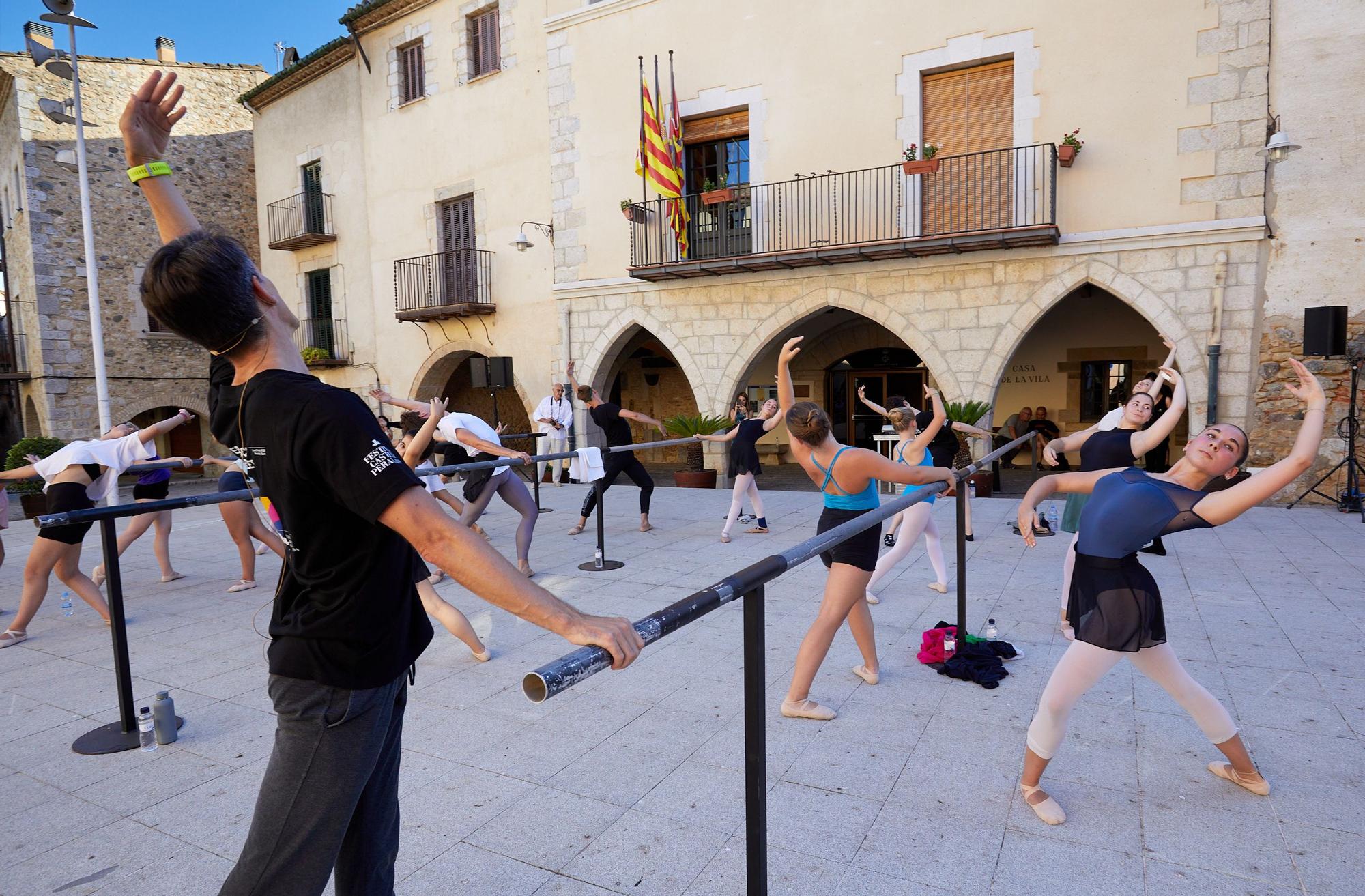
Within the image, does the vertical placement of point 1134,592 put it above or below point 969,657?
above

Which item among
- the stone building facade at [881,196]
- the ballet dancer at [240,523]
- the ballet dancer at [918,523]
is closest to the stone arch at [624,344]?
the stone building facade at [881,196]

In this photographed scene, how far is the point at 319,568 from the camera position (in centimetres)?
162

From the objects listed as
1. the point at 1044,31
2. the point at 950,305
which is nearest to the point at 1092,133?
the point at 1044,31

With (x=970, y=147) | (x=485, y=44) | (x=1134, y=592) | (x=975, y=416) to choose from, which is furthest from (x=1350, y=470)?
(x=485, y=44)

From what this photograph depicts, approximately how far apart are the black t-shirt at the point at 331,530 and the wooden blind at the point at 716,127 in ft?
44.0

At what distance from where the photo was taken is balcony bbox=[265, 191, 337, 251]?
774 inches

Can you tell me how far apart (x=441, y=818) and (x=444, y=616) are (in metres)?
1.74

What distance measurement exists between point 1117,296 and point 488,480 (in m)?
9.37

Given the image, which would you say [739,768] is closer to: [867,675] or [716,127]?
[867,675]

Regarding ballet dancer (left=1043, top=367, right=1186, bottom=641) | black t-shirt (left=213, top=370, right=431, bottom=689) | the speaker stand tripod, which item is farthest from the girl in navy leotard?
the speaker stand tripod

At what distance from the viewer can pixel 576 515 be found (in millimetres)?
10750

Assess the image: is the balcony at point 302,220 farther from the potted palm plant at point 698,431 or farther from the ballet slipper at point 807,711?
the ballet slipper at point 807,711

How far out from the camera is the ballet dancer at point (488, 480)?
614 cm

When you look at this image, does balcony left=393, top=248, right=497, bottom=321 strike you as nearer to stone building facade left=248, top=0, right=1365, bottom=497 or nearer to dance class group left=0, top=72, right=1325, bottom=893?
stone building facade left=248, top=0, right=1365, bottom=497
